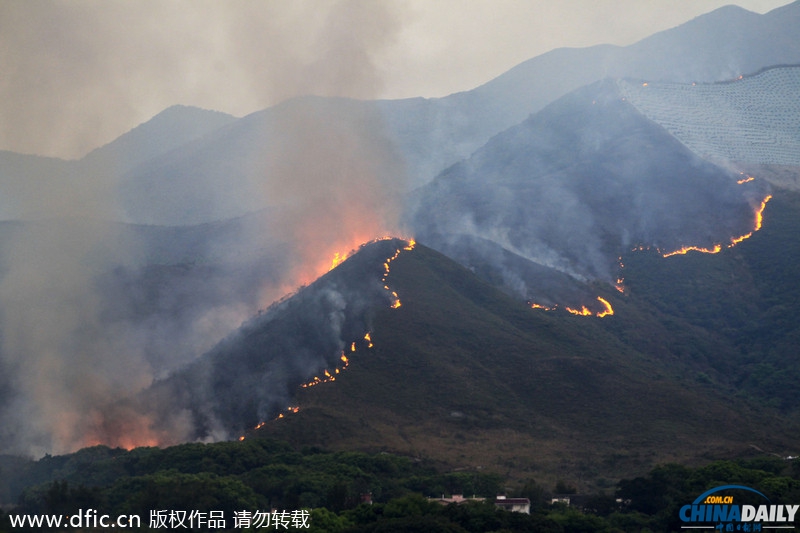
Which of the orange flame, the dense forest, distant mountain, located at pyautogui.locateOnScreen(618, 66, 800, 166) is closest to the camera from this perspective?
the dense forest

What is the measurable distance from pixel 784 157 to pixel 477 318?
3877 inches

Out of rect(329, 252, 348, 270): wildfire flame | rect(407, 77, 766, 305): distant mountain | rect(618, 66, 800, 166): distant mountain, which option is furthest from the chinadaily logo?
rect(618, 66, 800, 166): distant mountain

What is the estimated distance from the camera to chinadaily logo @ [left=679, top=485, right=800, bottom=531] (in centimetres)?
5278

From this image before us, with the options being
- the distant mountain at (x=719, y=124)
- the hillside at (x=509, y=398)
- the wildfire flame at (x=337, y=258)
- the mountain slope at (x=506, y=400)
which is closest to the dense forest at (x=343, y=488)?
the mountain slope at (x=506, y=400)

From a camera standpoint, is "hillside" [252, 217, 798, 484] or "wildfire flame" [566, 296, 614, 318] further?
"wildfire flame" [566, 296, 614, 318]

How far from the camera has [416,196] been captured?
172625mm

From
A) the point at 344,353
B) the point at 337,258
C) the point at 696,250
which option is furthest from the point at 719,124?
the point at 344,353

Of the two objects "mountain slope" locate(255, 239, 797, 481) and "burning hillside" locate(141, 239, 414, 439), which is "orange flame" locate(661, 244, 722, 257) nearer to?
"mountain slope" locate(255, 239, 797, 481)

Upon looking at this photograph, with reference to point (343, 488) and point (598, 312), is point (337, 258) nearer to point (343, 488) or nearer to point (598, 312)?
point (598, 312)

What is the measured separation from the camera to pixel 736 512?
5466 centimetres

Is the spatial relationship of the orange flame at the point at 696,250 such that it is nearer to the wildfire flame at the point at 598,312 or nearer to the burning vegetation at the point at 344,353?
the wildfire flame at the point at 598,312

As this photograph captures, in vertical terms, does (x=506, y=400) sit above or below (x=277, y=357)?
below

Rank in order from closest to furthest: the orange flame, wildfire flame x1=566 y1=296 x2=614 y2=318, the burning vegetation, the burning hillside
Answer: the burning vegetation, the burning hillside, wildfire flame x1=566 y1=296 x2=614 y2=318, the orange flame

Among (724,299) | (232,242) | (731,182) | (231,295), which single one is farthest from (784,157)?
(231,295)
